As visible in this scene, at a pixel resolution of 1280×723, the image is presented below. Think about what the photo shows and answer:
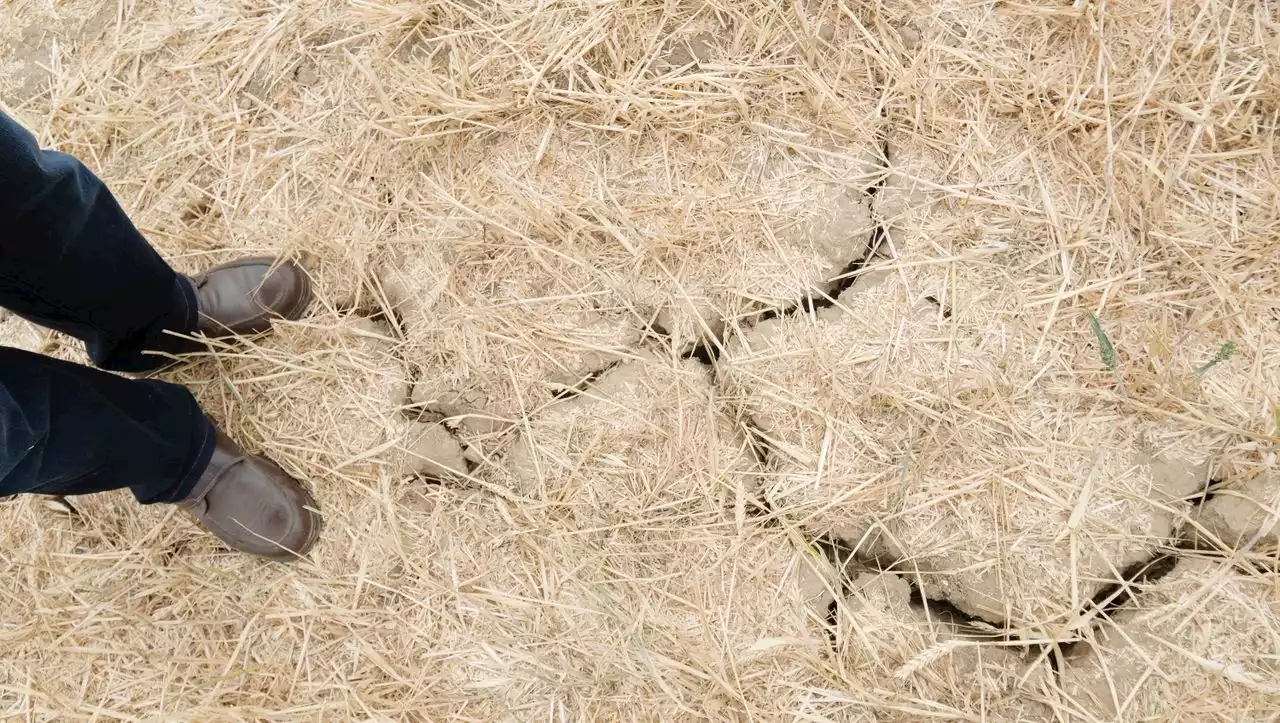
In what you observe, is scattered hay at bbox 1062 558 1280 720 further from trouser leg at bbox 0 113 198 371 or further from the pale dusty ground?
trouser leg at bbox 0 113 198 371

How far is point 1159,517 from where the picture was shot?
5.65ft

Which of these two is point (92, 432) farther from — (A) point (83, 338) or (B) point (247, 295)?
(B) point (247, 295)

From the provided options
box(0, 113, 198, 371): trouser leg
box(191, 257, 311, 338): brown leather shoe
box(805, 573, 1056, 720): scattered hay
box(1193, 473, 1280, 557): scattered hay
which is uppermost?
box(0, 113, 198, 371): trouser leg

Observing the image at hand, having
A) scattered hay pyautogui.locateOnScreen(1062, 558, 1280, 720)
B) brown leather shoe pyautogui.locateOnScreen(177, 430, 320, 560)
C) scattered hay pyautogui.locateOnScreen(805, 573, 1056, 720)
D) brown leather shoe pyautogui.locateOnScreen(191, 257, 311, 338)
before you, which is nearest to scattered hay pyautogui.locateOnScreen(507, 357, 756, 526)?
scattered hay pyautogui.locateOnScreen(805, 573, 1056, 720)

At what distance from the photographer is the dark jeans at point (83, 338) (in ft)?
4.12

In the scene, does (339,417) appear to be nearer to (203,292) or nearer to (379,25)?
(203,292)

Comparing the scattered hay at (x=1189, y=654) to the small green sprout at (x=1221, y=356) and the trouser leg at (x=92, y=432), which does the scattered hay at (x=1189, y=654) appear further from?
the trouser leg at (x=92, y=432)

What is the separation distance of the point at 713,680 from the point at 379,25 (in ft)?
6.02

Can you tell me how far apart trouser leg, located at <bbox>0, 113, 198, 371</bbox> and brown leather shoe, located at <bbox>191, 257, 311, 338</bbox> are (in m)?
0.09

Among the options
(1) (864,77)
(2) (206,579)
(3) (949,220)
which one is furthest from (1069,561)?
(2) (206,579)

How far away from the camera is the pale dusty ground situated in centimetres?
172

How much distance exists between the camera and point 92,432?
141 centimetres

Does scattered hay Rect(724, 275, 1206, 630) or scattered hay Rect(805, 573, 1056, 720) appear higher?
scattered hay Rect(724, 275, 1206, 630)

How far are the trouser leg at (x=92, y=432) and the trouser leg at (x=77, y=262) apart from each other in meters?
0.13
